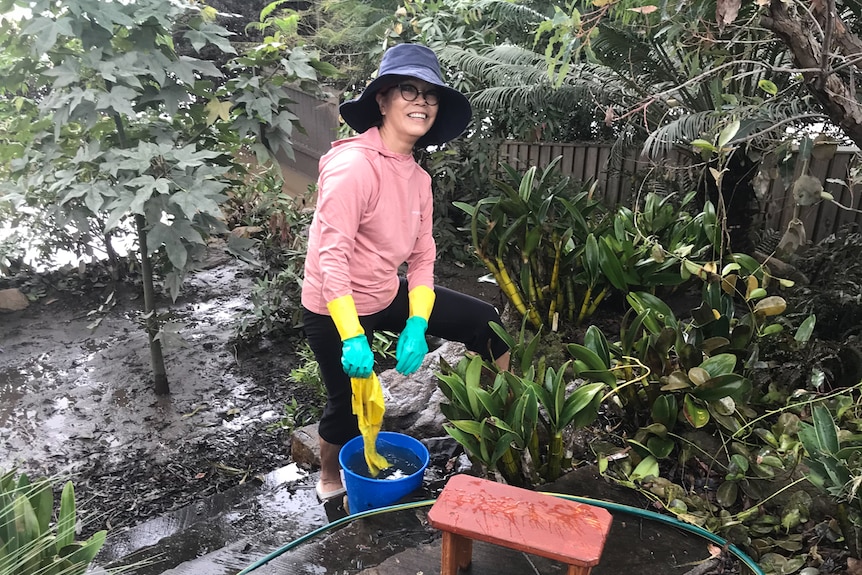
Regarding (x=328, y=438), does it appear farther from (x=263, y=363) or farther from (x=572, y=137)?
(x=572, y=137)

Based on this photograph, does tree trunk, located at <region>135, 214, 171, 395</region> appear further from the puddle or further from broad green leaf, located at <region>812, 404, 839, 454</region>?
broad green leaf, located at <region>812, 404, 839, 454</region>

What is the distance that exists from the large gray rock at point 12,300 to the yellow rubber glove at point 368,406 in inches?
148

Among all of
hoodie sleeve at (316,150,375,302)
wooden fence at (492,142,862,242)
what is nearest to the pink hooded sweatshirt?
hoodie sleeve at (316,150,375,302)

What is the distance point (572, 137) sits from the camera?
6250mm

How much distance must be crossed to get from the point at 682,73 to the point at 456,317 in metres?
2.32

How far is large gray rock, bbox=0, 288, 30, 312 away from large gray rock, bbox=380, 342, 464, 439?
3.19 metres

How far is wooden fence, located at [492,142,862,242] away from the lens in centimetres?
405

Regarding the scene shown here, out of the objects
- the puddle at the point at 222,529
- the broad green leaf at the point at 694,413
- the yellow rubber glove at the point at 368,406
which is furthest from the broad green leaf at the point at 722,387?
the puddle at the point at 222,529

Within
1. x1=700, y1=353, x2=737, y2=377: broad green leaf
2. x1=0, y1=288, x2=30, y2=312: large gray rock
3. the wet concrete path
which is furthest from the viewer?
x1=0, y1=288, x2=30, y2=312: large gray rock

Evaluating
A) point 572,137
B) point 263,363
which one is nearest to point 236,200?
point 263,363

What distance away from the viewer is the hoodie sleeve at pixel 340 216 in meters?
2.04

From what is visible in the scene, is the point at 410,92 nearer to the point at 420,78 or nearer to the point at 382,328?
the point at 420,78

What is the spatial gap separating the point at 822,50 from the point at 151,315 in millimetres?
3244

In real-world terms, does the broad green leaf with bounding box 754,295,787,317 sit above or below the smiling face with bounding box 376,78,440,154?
below
